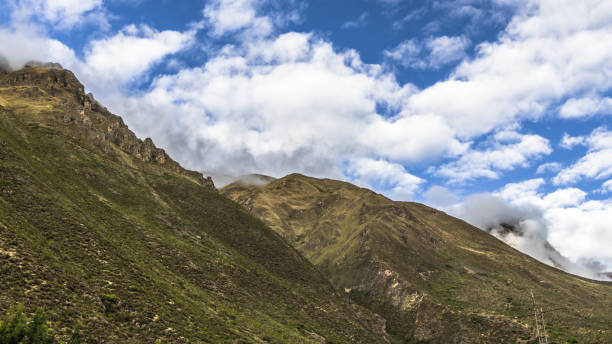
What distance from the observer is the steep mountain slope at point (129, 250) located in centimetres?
3080

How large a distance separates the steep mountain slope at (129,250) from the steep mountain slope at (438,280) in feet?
49.8

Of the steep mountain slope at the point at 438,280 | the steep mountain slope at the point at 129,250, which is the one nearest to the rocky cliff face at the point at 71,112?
the steep mountain slope at the point at 129,250

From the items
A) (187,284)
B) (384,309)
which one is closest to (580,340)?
(384,309)

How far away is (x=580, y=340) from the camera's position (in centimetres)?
7119

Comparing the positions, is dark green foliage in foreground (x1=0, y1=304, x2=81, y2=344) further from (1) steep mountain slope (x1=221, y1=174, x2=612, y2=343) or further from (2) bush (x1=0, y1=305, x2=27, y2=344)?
(1) steep mountain slope (x1=221, y1=174, x2=612, y2=343)

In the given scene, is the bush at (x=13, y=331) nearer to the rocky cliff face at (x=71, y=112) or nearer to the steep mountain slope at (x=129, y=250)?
the steep mountain slope at (x=129, y=250)

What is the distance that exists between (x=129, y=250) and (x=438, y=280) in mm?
95806

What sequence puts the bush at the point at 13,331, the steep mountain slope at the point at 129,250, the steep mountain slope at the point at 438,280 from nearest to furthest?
1. the bush at the point at 13,331
2. the steep mountain slope at the point at 129,250
3. the steep mountain slope at the point at 438,280

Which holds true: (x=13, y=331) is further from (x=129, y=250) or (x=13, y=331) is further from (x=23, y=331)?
(x=129, y=250)

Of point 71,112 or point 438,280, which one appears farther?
point 438,280

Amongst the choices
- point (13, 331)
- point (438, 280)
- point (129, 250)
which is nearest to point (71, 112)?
point (129, 250)

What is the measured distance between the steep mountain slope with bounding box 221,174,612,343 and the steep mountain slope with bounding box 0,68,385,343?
1518 cm

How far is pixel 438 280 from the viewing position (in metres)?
111

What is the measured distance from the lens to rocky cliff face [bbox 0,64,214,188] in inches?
3287
